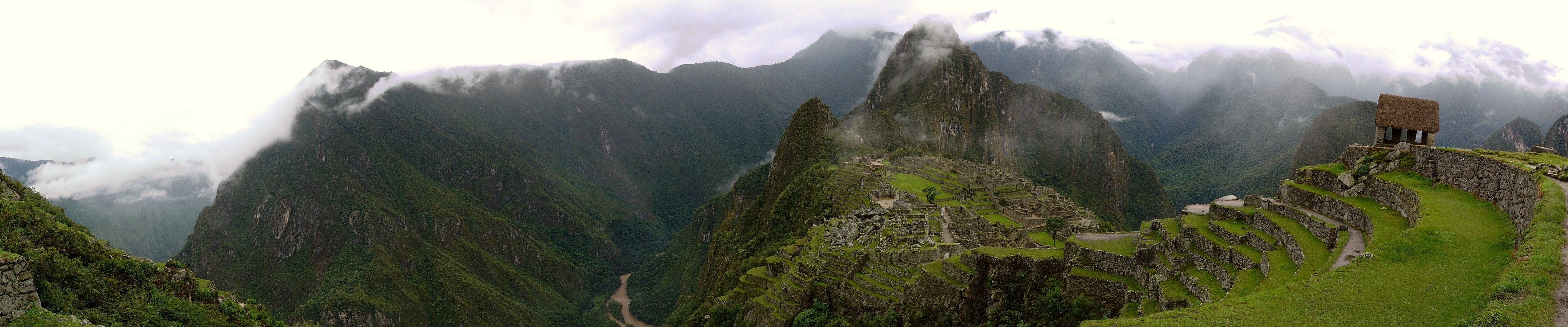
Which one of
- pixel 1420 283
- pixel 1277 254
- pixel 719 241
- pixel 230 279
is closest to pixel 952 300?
pixel 1277 254

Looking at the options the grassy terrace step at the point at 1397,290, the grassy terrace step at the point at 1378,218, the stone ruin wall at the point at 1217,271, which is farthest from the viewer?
the stone ruin wall at the point at 1217,271

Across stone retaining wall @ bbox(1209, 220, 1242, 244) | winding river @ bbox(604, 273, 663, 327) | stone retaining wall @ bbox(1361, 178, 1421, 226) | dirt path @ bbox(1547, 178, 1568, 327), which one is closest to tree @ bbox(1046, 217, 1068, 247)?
stone retaining wall @ bbox(1209, 220, 1242, 244)

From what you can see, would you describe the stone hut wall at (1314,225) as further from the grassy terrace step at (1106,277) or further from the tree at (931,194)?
the tree at (931,194)

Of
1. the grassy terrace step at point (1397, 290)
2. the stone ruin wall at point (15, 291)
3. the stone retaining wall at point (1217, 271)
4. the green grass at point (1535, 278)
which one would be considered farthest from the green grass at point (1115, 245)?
the stone ruin wall at point (15, 291)

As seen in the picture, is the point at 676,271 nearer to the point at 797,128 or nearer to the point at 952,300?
the point at 797,128

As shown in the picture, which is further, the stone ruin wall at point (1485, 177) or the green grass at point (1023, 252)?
the green grass at point (1023, 252)

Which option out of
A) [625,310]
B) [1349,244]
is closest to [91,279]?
[1349,244]
